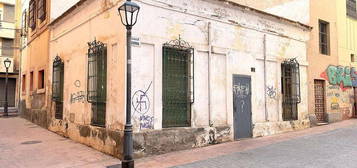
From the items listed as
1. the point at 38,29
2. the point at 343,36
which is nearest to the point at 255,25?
the point at 343,36

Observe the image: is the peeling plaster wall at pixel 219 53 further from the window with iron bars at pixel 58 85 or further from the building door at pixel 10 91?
the building door at pixel 10 91

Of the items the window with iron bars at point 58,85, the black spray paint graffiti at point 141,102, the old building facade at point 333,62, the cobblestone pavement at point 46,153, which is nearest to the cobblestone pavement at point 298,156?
the black spray paint graffiti at point 141,102

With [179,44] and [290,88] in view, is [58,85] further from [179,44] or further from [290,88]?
[290,88]

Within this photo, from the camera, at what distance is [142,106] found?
24.3ft

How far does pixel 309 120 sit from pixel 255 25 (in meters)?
5.09

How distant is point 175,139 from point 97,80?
295 cm

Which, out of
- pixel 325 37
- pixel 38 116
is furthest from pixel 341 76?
pixel 38 116

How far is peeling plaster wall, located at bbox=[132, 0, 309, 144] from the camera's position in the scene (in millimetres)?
7629

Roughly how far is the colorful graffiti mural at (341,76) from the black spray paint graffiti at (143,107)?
9.90 m

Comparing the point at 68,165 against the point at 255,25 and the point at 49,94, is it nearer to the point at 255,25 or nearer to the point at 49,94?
the point at 49,94

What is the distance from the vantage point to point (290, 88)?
12023 millimetres

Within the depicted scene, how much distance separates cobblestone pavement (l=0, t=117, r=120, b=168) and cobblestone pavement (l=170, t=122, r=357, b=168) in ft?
7.85

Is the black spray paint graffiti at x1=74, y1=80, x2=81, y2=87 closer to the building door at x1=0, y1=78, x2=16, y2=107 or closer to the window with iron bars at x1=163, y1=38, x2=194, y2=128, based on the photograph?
the window with iron bars at x1=163, y1=38, x2=194, y2=128

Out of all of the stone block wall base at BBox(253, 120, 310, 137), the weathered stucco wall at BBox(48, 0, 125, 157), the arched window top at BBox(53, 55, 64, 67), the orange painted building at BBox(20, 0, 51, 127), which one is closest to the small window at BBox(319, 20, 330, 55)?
the stone block wall base at BBox(253, 120, 310, 137)
